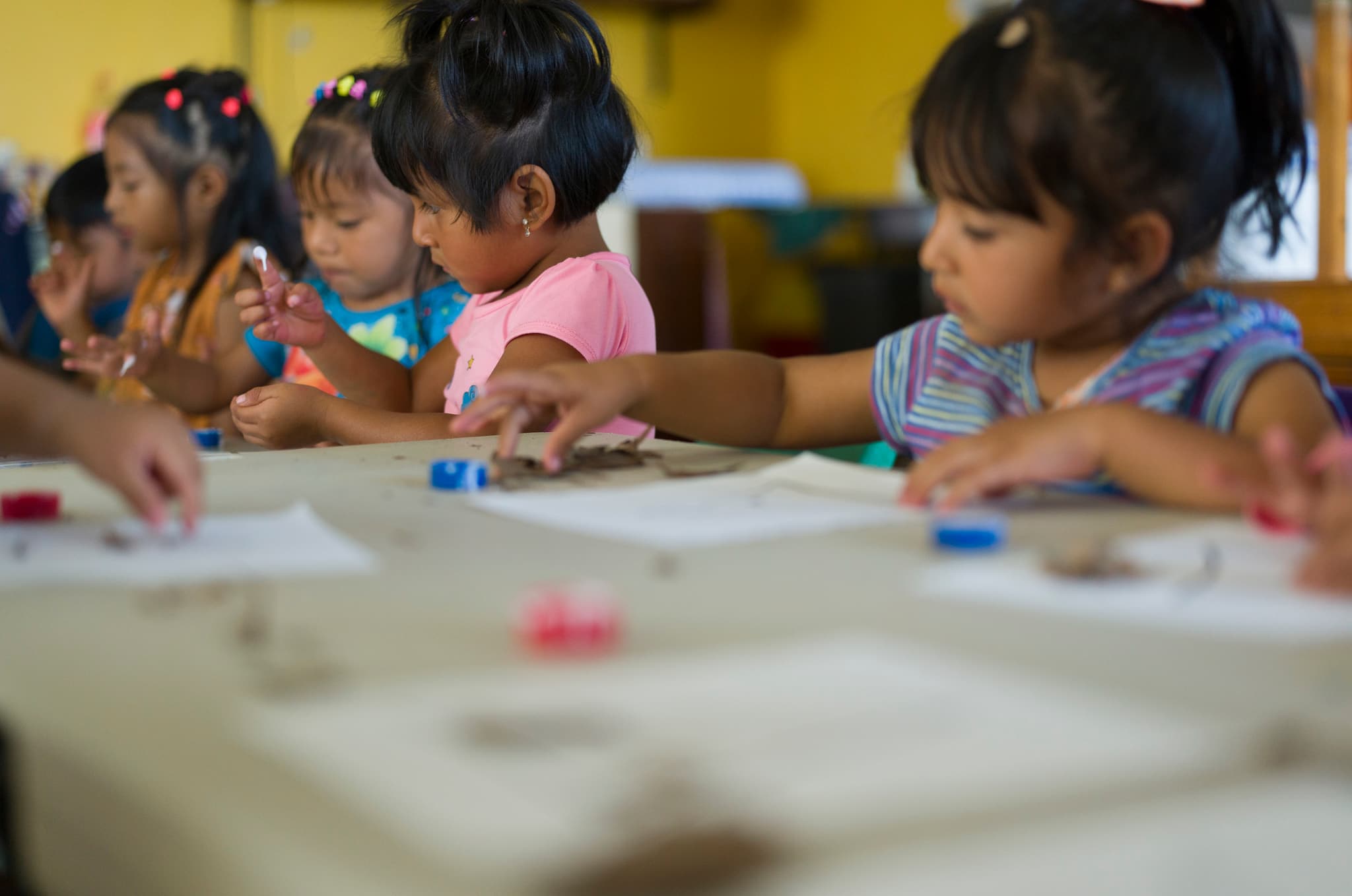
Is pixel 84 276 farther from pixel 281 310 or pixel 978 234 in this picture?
pixel 978 234

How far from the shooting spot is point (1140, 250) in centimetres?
92

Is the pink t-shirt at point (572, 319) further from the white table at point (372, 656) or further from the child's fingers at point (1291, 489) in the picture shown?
the child's fingers at point (1291, 489)

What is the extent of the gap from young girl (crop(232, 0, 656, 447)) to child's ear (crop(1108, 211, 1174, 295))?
23.4 inches

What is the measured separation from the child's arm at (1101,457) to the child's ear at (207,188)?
185 centimetres

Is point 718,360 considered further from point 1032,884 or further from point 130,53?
point 130,53

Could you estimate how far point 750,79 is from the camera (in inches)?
224

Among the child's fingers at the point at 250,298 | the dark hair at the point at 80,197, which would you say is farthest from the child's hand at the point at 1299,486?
the dark hair at the point at 80,197

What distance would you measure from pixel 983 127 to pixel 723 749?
0.65 meters

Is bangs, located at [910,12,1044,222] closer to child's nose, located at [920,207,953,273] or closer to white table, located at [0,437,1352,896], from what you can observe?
child's nose, located at [920,207,953,273]

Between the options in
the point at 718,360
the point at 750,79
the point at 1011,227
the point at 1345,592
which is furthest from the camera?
the point at 750,79

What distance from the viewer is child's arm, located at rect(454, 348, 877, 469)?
907 millimetres

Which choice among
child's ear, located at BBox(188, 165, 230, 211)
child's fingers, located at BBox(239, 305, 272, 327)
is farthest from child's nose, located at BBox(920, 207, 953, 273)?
child's ear, located at BBox(188, 165, 230, 211)

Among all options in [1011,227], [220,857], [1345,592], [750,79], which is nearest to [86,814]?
[220,857]

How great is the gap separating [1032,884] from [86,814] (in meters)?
0.24
